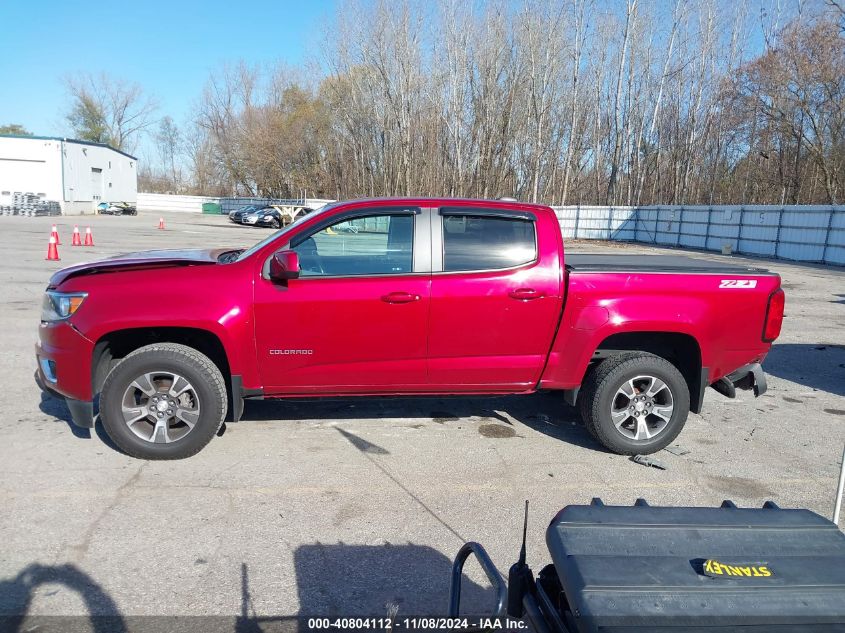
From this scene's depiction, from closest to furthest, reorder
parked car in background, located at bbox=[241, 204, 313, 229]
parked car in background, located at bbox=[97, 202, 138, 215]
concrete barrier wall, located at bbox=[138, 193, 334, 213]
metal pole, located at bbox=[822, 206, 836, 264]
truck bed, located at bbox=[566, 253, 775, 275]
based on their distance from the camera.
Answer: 1. truck bed, located at bbox=[566, 253, 775, 275]
2. metal pole, located at bbox=[822, 206, 836, 264]
3. parked car in background, located at bbox=[241, 204, 313, 229]
4. parked car in background, located at bbox=[97, 202, 138, 215]
5. concrete barrier wall, located at bbox=[138, 193, 334, 213]

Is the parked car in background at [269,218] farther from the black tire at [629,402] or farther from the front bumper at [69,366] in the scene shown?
the black tire at [629,402]

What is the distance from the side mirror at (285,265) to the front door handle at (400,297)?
66 centimetres

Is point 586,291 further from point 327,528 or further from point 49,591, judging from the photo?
point 49,591

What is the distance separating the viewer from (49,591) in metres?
2.96

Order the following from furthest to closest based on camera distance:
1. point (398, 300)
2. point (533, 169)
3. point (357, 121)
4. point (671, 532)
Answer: point (357, 121) → point (533, 169) → point (398, 300) → point (671, 532)

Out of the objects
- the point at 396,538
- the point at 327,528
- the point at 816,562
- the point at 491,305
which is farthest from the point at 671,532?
the point at 491,305

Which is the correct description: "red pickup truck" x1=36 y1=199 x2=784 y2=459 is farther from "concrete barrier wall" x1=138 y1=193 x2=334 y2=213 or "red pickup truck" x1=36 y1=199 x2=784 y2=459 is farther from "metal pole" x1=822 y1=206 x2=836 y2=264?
"concrete barrier wall" x1=138 y1=193 x2=334 y2=213

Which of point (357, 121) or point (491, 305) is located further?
point (357, 121)

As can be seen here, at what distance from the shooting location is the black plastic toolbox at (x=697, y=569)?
1522 millimetres

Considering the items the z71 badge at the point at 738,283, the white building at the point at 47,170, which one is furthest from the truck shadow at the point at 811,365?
the white building at the point at 47,170

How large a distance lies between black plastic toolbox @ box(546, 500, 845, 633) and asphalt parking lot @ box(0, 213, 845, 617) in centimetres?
60

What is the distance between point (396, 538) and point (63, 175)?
194 ft

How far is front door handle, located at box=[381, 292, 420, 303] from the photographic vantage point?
175 inches

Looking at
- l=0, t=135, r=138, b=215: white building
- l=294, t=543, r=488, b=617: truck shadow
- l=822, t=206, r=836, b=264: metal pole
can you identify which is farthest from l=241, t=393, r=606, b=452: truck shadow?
l=0, t=135, r=138, b=215: white building
